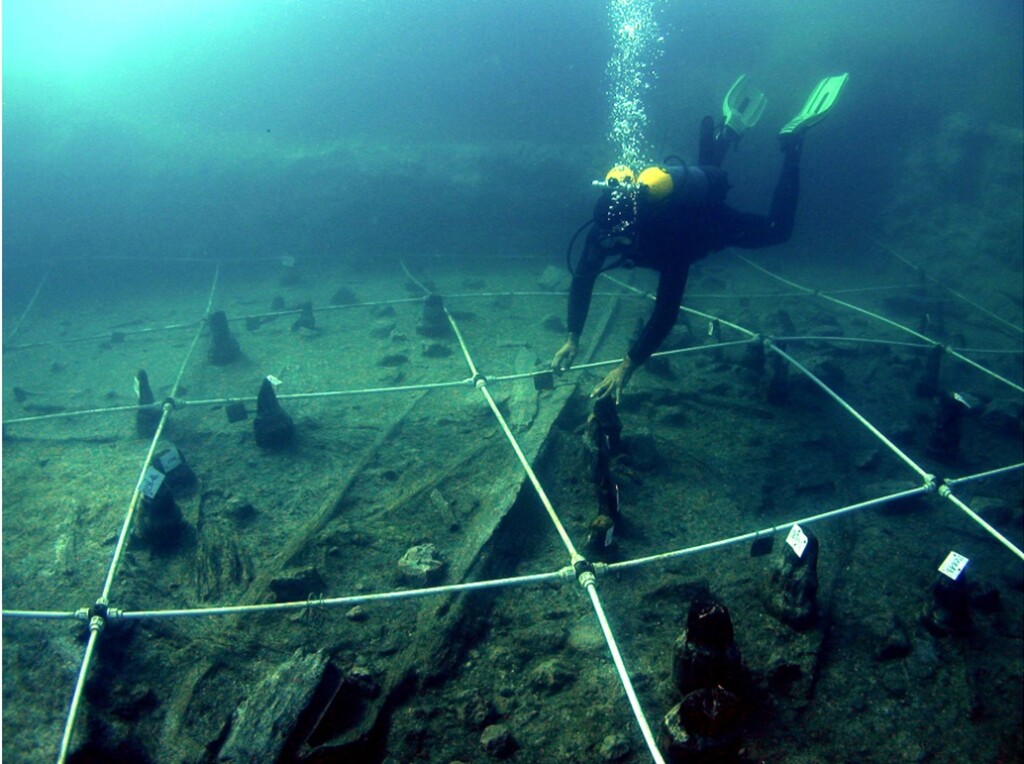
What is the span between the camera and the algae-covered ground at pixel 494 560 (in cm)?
284

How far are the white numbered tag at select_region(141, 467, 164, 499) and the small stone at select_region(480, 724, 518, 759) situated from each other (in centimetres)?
280

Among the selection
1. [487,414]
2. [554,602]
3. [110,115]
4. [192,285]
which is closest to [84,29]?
[110,115]

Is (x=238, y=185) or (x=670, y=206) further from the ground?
(x=670, y=206)

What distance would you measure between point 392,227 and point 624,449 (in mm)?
10540

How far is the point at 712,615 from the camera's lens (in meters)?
2.72

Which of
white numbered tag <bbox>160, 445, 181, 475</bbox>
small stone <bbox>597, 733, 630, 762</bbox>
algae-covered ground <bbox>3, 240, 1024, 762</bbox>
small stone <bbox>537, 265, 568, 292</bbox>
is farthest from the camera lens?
small stone <bbox>537, 265, 568, 292</bbox>

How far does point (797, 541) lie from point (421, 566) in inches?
91.3

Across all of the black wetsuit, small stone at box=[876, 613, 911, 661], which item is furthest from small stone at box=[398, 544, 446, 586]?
small stone at box=[876, 613, 911, 661]

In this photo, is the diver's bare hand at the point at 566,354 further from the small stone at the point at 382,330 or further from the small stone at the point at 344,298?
the small stone at the point at 344,298

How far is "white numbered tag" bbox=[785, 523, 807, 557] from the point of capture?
3227 mm

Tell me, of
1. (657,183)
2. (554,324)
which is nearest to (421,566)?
(657,183)

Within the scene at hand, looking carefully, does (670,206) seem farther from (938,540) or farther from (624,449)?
(938,540)

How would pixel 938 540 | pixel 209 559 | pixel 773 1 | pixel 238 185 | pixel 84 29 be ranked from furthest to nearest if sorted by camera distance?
1. pixel 773 1
2. pixel 84 29
3. pixel 238 185
4. pixel 938 540
5. pixel 209 559

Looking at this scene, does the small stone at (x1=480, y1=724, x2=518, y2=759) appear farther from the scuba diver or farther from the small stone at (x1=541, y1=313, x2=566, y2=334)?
the small stone at (x1=541, y1=313, x2=566, y2=334)
